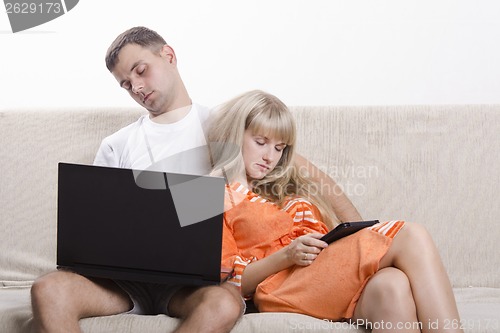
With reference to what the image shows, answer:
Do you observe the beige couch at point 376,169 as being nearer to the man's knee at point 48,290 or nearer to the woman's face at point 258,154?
the woman's face at point 258,154

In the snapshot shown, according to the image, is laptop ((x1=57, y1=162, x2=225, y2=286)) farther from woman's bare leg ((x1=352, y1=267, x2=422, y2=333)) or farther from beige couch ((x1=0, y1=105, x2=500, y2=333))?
beige couch ((x1=0, y1=105, x2=500, y2=333))

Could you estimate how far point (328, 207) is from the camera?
1.89 metres

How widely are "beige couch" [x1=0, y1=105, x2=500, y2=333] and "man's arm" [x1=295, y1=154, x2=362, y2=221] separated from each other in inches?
4.3

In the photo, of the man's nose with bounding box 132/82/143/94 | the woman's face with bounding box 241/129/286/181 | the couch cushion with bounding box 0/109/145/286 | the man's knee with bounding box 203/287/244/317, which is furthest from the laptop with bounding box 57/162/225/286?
the couch cushion with bounding box 0/109/145/286

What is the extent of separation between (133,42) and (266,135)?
465 millimetres


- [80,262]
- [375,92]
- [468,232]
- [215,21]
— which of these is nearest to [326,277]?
[80,262]

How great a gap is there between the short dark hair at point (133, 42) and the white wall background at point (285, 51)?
17.1 inches

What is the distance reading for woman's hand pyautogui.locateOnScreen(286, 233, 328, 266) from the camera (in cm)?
157

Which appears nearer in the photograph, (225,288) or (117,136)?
(225,288)

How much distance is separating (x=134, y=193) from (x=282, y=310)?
0.41 m

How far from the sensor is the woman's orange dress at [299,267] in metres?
1.52

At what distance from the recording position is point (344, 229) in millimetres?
1530

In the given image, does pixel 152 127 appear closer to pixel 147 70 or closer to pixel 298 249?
pixel 147 70

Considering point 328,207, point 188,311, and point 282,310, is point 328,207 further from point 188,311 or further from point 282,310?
point 188,311
